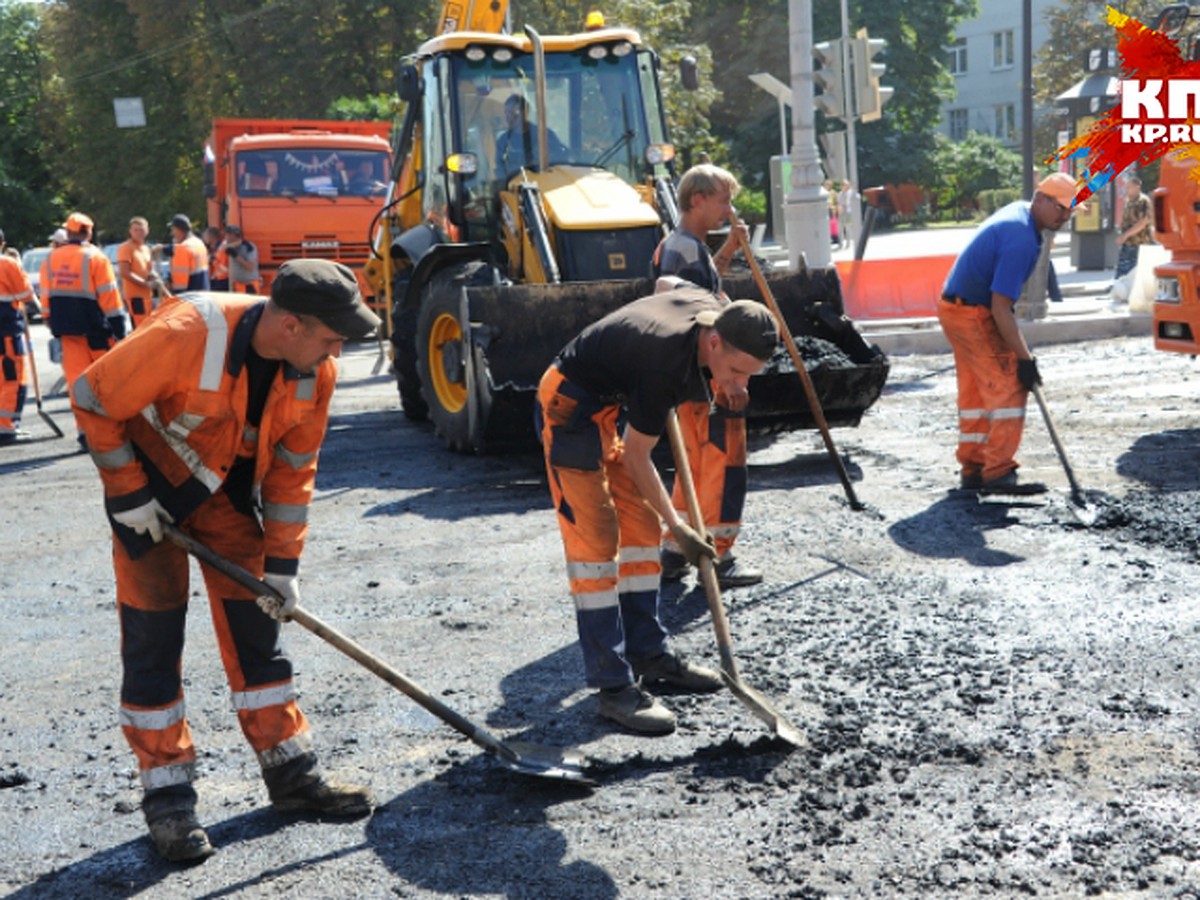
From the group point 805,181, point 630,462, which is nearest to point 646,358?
point 630,462

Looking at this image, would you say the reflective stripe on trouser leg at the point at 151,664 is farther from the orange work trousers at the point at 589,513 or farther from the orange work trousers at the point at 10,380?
the orange work trousers at the point at 10,380

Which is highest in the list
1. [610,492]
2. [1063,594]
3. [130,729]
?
[610,492]

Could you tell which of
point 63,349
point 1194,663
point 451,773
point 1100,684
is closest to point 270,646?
point 451,773

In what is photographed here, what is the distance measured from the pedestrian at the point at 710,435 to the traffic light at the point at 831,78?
29.5ft

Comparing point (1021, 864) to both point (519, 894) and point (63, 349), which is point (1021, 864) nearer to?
point (519, 894)

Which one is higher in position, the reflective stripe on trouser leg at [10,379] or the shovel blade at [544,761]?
the reflective stripe on trouser leg at [10,379]

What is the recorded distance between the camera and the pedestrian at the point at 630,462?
4.13 meters

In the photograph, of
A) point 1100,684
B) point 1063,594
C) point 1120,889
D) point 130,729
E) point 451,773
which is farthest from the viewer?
point 1063,594

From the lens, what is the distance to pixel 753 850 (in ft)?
11.7

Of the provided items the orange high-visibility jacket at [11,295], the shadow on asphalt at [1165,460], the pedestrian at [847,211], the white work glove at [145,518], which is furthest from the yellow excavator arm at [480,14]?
the pedestrian at [847,211]

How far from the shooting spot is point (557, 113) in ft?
32.2

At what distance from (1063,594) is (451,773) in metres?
2.81

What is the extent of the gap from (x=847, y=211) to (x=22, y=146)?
36306mm

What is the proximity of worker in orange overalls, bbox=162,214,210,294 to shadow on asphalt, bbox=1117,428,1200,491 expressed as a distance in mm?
10160
